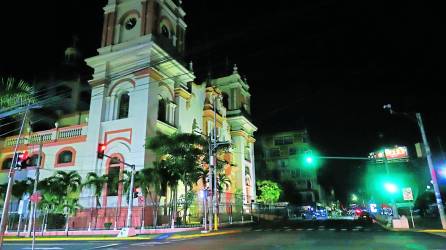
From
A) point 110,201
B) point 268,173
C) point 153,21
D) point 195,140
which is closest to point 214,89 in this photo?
point 153,21

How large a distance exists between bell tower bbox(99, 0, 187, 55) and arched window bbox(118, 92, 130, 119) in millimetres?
4996

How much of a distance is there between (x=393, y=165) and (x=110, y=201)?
160ft

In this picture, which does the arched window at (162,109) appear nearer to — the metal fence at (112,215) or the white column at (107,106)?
the white column at (107,106)

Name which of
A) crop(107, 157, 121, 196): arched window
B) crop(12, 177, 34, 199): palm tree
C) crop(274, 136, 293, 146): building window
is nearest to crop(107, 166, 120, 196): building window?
crop(107, 157, 121, 196): arched window

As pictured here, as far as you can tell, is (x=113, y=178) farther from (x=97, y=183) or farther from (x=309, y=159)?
(x=309, y=159)

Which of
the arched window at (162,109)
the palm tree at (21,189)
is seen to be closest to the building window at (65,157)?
the palm tree at (21,189)

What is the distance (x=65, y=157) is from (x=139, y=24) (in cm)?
1569

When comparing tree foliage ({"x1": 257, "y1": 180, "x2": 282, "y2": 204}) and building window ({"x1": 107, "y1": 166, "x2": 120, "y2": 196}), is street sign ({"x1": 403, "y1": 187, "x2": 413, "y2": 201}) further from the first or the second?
tree foliage ({"x1": 257, "y1": 180, "x2": 282, "y2": 204})

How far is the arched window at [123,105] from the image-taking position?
35.1 meters

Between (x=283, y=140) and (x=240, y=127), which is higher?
(x=283, y=140)

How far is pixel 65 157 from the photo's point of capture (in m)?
36.0

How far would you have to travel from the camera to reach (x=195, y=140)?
30312 mm

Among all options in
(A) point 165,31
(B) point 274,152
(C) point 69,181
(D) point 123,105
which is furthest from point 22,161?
(B) point 274,152

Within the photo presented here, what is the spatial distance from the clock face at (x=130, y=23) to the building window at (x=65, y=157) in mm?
14131
